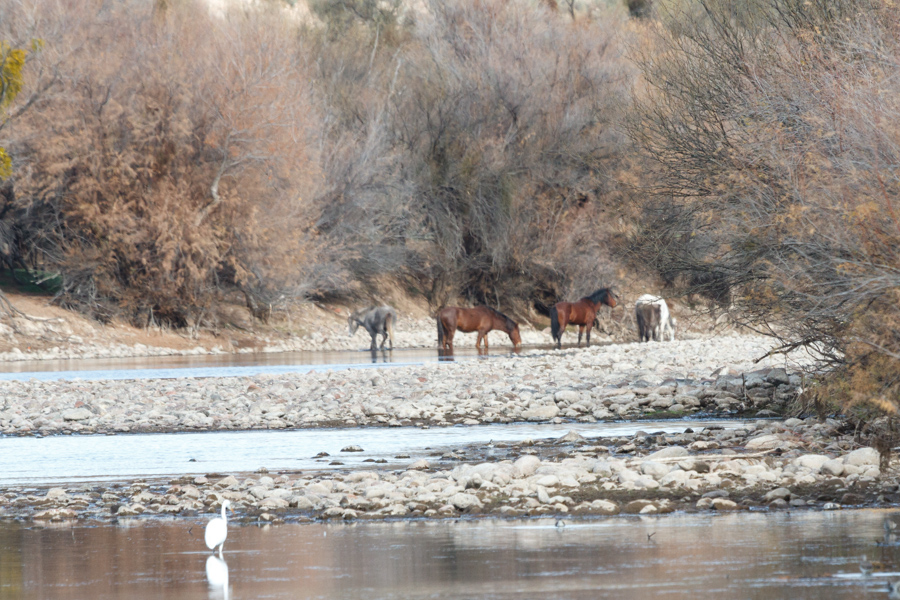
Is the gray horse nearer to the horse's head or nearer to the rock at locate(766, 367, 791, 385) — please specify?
the horse's head

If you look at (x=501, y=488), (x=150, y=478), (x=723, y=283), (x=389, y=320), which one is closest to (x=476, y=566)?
(x=501, y=488)

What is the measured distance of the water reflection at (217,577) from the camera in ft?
21.7

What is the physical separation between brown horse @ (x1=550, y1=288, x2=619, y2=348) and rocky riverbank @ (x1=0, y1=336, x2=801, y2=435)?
1319cm

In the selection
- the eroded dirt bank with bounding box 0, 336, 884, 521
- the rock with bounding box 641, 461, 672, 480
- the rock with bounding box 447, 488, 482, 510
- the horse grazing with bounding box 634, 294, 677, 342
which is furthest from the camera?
the horse grazing with bounding box 634, 294, 677, 342

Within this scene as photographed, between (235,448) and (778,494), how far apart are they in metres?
6.89

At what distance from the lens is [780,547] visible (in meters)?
7.33

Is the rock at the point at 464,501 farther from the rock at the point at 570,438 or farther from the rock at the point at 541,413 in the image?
the rock at the point at 541,413

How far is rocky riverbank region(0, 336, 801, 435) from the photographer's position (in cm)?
1619

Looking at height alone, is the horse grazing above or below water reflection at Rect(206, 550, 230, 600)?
above

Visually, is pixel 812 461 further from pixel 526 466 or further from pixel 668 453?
pixel 526 466

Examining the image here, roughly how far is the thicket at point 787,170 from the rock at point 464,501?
3.22 metres

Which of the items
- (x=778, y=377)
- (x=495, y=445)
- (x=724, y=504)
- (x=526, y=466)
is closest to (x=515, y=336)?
(x=778, y=377)

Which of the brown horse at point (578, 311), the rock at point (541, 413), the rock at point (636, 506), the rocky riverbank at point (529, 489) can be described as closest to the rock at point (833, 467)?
the rocky riverbank at point (529, 489)

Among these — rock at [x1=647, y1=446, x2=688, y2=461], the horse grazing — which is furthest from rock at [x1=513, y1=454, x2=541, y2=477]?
the horse grazing
